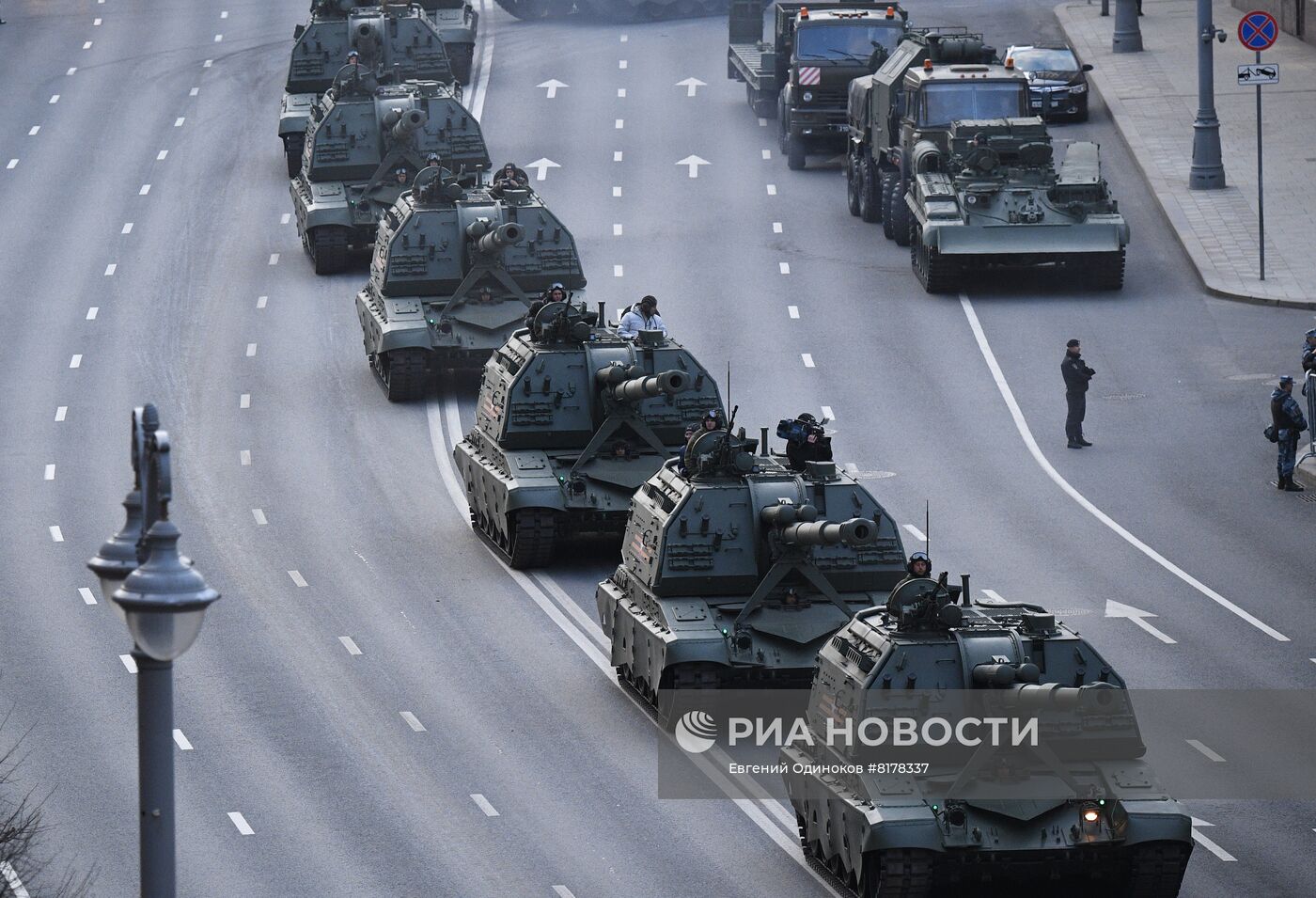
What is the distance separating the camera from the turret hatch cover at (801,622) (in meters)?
26.1

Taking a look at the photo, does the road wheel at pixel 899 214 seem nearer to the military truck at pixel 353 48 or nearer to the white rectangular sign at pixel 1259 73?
the white rectangular sign at pixel 1259 73

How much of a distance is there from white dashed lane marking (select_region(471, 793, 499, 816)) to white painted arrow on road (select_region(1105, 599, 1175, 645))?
8.34 metres

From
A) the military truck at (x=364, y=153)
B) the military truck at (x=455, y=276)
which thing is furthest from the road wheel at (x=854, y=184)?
the military truck at (x=455, y=276)

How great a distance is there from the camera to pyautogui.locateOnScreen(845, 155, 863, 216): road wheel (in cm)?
4927

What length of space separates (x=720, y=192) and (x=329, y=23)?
891cm

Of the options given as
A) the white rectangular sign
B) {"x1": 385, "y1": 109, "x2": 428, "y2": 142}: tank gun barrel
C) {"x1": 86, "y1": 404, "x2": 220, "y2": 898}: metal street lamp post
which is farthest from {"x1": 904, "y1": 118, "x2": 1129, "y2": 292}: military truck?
{"x1": 86, "y1": 404, "x2": 220, "y2": 898}: metal street lamp post

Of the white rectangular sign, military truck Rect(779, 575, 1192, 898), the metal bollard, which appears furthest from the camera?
the metal bollard

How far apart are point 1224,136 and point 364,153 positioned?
17.7 metres

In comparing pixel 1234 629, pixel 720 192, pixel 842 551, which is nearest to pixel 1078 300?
pixel 720 192

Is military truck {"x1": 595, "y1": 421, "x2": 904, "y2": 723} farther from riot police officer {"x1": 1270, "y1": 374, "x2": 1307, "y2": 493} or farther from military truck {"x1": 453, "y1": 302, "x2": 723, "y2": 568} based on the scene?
riot police officer {"x1": 1270, "y1": 374, "x2": 1307, "y2": 493}

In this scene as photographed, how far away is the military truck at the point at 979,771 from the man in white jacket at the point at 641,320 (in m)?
12.4

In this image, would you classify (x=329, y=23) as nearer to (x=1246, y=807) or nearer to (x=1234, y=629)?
(x=1234, y=629)

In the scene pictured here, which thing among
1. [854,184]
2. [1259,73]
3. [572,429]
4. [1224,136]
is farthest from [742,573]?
[1224,136]

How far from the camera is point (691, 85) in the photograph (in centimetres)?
6091
